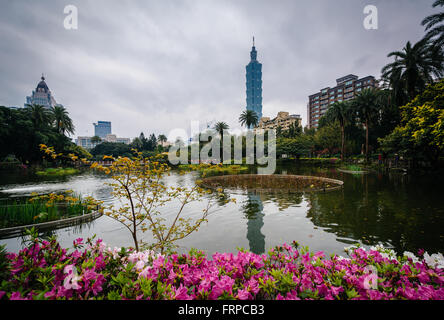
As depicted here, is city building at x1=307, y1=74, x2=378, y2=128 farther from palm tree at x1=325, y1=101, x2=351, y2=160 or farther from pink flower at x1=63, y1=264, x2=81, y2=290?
pink flower at x1=63, y1=264, x2=81, y2=290

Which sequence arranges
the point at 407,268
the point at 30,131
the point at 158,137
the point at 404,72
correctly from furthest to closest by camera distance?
the point at 158,137 → the point at 30,131 → the point at 404,72 → the point at 407,268

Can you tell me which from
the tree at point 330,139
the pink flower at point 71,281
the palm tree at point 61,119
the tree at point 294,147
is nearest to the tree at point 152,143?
the palm tree at point 61,119

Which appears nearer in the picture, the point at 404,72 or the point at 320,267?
the point at 320,267

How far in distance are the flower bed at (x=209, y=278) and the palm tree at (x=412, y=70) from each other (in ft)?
96.6

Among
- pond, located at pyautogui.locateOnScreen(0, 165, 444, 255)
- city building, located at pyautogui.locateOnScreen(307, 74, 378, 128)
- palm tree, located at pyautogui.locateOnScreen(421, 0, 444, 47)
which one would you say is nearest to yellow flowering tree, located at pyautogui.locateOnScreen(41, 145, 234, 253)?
pond, located at pyautogui.locateOnScreen(0, 165, 444, 255)

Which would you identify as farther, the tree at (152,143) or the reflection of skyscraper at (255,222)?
the tree at (152,143)

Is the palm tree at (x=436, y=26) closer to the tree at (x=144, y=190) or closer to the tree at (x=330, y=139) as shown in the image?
the tree at (x=144, y=190)

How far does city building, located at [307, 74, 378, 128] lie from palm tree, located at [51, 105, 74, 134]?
288 feet

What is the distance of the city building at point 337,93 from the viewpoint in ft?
274

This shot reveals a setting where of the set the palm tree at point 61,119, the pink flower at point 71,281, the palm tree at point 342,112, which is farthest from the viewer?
the palm tree at point 61,119
